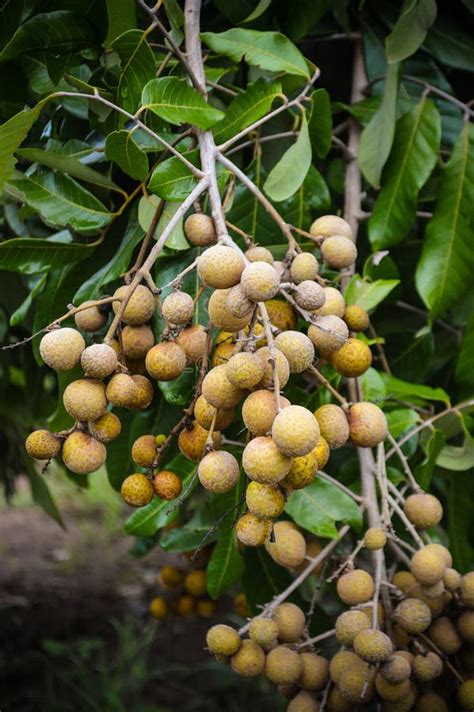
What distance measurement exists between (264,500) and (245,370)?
12cm

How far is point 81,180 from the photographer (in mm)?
1093

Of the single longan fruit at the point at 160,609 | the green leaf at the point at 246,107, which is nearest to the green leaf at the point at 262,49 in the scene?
the green leaf at the point at 246,107

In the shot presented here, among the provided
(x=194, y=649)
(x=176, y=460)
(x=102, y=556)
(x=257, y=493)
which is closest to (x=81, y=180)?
(x=176, y=460)

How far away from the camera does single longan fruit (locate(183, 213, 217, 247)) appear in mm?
858

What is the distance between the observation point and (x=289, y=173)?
0.99m

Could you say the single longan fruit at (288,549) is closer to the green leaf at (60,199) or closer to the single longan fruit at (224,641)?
the single longan fruit at (224,641)

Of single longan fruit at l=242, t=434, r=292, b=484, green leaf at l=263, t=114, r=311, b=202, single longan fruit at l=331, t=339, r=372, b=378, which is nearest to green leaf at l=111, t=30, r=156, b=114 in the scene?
green leaf at l=263, t=114, r=311, b=202

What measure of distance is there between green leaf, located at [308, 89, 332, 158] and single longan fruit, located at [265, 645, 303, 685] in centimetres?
69

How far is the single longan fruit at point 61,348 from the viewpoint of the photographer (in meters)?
0.75

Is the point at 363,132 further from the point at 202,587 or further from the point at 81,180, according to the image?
the point at 202,587

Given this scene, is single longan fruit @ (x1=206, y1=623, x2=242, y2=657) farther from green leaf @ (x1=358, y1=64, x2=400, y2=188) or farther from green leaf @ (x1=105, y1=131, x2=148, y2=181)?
green leaf @ (x1=358, y1=64, x2=400, y2=188)

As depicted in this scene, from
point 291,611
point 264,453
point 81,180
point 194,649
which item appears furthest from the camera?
point 194,649

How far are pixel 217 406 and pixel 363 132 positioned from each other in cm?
66

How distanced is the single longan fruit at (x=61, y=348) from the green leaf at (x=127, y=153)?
0.86 ft
